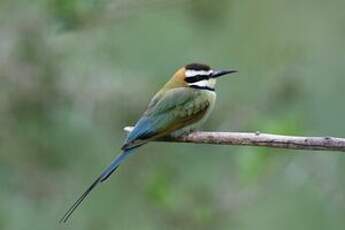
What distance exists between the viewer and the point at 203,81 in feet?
18.3

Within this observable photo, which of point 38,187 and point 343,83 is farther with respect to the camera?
point 343,83

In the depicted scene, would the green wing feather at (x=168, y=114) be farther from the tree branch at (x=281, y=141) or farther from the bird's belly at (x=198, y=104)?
the tree branch at (x=281, y=141)

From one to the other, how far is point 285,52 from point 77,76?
3.14 feet

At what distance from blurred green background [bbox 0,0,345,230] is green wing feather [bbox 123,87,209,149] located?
2.62 feet

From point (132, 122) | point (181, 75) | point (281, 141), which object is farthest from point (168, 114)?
point (132, 122)

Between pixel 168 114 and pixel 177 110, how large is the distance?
0.05 metres

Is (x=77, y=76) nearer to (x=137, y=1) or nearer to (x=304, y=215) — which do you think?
(x=137, y=1)

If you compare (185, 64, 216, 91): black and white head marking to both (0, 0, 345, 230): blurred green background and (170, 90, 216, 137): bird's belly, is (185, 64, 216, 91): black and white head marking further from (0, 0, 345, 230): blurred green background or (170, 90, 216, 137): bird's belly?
(0, 0, 345, 230): blurred green background

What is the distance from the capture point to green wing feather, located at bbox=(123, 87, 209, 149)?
17.7 ft

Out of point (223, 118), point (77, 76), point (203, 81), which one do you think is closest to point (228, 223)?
point (223, 118)

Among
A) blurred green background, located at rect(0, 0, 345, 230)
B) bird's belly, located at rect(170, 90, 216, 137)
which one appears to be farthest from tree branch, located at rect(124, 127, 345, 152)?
blurred green background, located at rect(0, 0, 345, 230)

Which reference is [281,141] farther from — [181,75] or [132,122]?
[132,122]

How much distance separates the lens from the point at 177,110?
550cm

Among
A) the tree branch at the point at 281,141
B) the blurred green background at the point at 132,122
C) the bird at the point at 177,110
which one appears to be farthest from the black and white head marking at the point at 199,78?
the blurred green background at the point at 132,122
